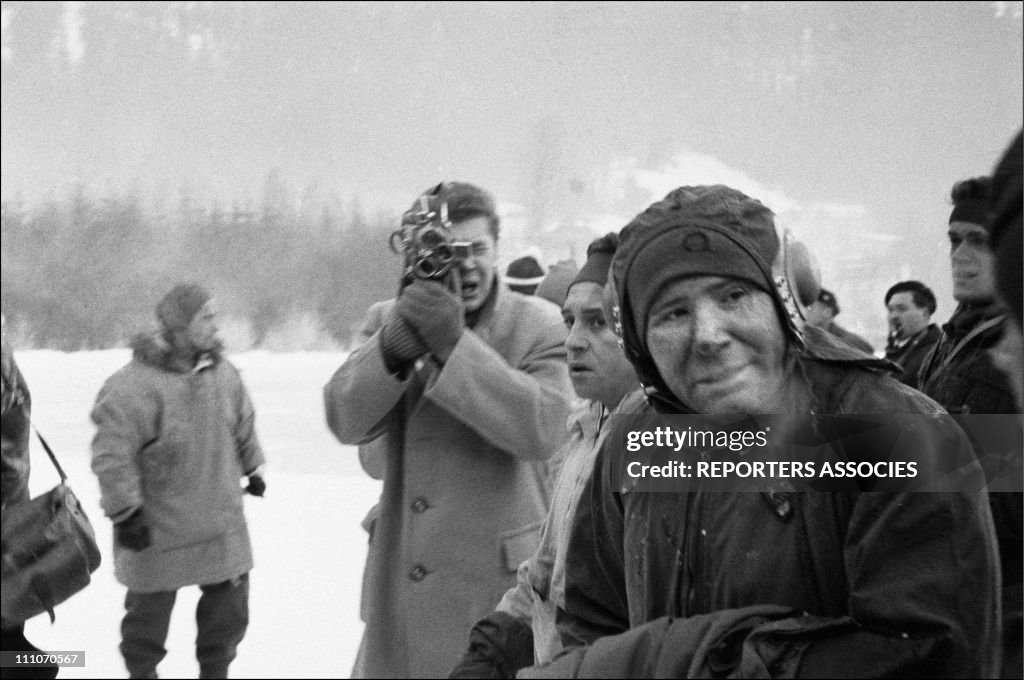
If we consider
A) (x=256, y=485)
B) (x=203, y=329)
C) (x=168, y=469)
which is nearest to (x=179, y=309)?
(x=203, y=329)

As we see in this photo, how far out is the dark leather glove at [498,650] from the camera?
1452 mm

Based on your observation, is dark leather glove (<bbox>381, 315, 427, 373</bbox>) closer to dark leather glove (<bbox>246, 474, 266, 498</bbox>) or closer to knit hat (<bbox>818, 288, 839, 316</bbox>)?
dark leather glove (<bbox>246, 474, 266, 498</bbox>)

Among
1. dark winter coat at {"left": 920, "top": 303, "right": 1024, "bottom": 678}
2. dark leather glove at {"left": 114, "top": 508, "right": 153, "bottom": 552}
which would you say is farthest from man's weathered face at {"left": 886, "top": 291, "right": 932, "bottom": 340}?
dark leather glove at {"left": 114, "top": 508, "right": 153, "bottom": 552}

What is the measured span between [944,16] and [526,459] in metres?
12.2

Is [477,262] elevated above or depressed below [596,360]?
above

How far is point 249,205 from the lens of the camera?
1130cm

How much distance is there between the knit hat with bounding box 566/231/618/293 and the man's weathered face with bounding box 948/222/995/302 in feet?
2.15

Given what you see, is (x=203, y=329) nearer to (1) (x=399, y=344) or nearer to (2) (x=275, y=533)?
(1) (x=399, y=344)

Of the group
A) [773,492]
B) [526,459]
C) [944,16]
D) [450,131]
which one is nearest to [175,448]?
[526,459]

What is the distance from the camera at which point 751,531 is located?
45.8 inches

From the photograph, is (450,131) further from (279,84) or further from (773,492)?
(773,492)

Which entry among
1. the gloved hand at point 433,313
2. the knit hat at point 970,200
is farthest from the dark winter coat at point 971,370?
the gloved hand at point 433,313

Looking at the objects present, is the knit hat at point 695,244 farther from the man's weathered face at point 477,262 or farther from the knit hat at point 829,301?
the knit hat at point 829,301

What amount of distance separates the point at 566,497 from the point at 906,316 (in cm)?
350
